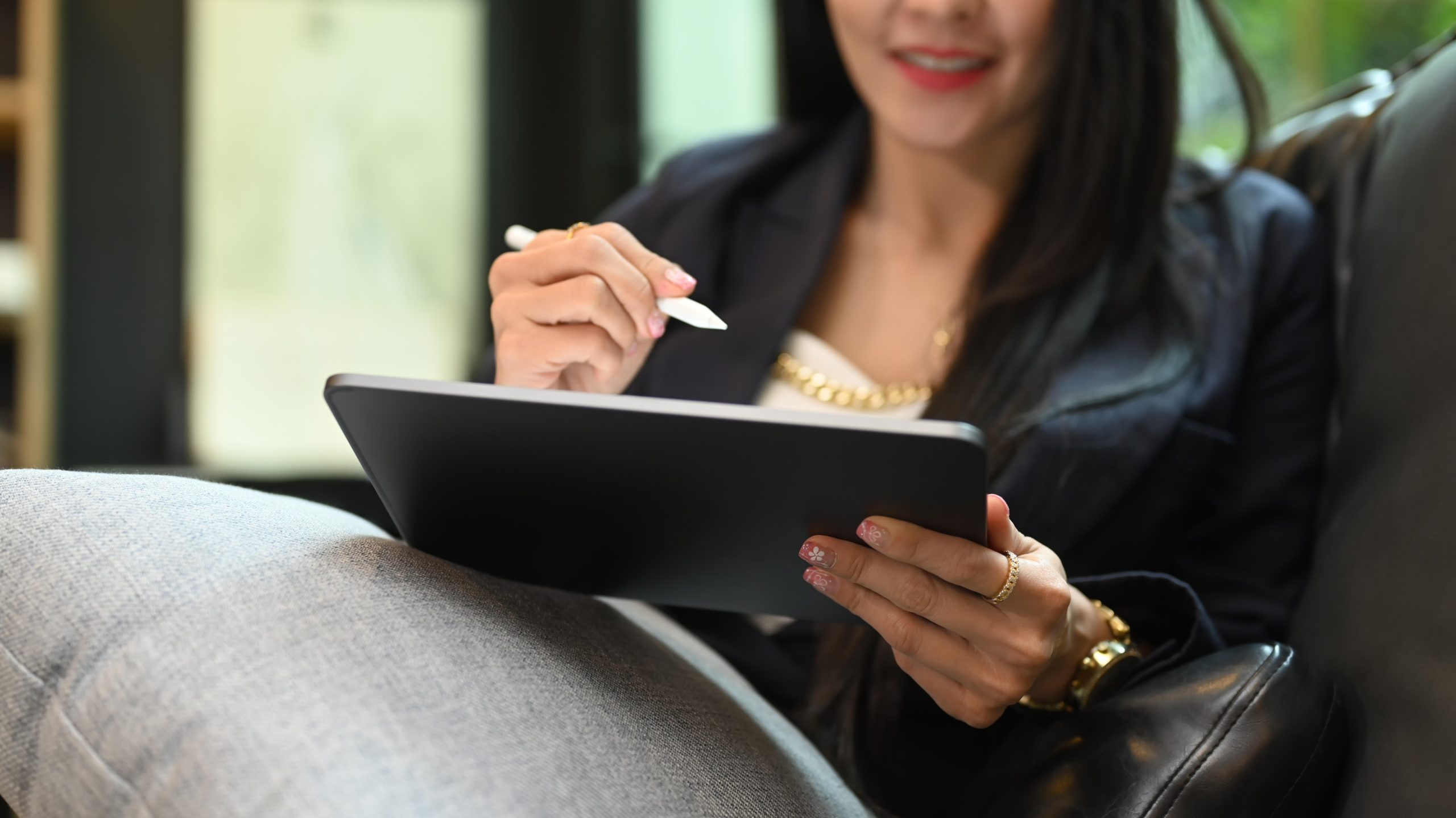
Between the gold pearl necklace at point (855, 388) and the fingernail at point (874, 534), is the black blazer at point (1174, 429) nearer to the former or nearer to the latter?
the gold pearl necklace at point (855, 388)

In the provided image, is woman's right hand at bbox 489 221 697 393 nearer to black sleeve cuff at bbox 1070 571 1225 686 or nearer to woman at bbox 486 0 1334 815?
woman at bbox 486 0 1334 815

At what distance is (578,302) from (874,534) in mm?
253

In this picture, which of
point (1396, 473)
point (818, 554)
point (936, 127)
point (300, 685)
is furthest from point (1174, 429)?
point (300, 685)

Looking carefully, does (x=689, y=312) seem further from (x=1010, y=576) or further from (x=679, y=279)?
(x=1010, y=576)

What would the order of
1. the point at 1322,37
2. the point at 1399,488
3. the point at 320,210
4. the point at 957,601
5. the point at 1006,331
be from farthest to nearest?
the point at 320,210 → the point at 1322,37 → the point at 1006,331 → the point at 1399,488 → the point at 957,601

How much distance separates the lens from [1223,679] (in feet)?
1.98

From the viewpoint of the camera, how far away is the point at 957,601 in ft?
1.84

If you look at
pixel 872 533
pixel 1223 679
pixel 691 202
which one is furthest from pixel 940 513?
pixel 691 202

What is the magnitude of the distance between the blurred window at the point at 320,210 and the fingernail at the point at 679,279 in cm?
197

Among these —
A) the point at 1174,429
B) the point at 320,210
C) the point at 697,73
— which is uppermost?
the point at 697,73

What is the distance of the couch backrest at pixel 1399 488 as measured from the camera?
1.93 feet

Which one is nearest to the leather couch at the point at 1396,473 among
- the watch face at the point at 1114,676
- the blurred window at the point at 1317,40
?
the watch face at the point at 1114,676

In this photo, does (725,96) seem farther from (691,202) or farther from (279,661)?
(279,661)

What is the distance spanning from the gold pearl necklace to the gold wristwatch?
0.99ft
